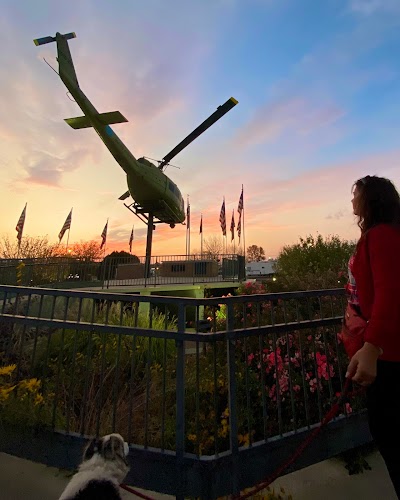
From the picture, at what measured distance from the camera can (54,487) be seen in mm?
2549

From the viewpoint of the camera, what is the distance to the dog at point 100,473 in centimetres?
161

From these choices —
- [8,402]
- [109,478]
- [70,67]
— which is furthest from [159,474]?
[70,67]

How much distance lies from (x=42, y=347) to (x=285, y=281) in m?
5.09

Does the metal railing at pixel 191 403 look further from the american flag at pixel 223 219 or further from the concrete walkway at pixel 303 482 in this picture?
the american flag at pixel 223 219

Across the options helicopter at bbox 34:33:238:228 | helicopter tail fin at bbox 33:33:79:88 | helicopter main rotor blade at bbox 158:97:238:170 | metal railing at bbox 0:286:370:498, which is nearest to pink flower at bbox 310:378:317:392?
metal railing at bbox 0:286:370:498

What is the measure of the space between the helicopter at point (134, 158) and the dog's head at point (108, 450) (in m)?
18.3

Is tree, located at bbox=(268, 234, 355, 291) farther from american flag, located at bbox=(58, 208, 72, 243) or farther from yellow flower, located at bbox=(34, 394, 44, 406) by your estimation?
american flag, located at bbox=(58, 208, 72, 243)

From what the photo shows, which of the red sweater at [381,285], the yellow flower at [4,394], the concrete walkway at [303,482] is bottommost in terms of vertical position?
the concrete walkway at [303,482]

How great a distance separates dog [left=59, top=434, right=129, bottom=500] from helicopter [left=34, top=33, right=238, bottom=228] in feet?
60.1

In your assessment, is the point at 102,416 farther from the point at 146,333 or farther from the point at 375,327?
the point at 375,327

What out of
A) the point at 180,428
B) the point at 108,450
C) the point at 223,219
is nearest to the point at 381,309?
the point at 180,428

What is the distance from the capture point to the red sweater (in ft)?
4.62

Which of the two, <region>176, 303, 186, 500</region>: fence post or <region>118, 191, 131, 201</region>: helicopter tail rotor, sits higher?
<region>118, 191, 131, 201</region>: helicopter tail rotor

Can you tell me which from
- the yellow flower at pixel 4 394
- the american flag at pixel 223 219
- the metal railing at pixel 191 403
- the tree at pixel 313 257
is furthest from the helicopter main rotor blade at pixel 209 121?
the yellow flower at pixel 4 394
